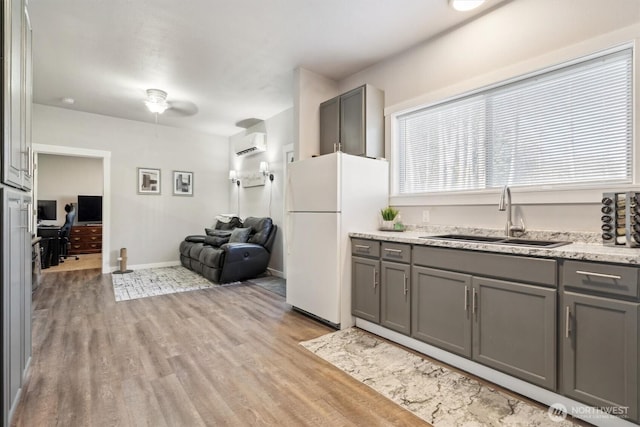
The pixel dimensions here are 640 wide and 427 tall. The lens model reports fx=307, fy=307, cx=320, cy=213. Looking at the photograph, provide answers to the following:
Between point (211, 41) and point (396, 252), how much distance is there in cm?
271

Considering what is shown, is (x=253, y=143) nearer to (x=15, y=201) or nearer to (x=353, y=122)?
(x=353, y=122)

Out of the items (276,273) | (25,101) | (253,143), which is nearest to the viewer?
(25,101)

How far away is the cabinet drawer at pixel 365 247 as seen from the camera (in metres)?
2.67

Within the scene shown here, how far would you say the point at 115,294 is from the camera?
4047 mm

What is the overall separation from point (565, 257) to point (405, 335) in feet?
4.16

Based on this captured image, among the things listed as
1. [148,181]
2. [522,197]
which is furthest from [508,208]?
[148,181]

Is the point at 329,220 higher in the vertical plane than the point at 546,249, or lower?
higher

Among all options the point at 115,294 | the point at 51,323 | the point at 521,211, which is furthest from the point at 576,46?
the point at 115,294

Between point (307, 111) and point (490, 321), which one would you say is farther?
point (307, 111)

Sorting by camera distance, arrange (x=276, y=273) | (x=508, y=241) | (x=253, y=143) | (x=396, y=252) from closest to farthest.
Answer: (x=508, y=241)
(x=396, y=252)
(x=276, y=273)
(x=253, y=143)

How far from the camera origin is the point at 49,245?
5.91 metres

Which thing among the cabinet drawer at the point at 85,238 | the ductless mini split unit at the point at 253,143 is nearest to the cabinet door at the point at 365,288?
the ductless mini split unit at the point at 253,143

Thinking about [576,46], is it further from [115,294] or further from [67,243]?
[67,243]

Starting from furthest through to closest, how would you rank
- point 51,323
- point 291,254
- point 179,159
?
point 179,159
point 291,254
point 51,323
